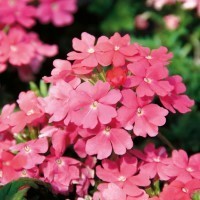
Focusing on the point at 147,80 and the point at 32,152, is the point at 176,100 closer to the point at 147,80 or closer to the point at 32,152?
the point at 147,80

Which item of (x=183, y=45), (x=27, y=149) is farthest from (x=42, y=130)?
(x=183, y=45)

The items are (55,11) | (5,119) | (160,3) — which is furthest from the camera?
(160,3)

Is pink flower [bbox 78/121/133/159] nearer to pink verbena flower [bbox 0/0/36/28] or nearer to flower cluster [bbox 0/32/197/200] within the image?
Result: flower cluster [bbox 0/32/197/200]

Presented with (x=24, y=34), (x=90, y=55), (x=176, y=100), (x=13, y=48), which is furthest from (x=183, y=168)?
(x=24, y=34)

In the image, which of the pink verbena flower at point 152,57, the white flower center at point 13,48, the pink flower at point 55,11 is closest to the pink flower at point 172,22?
the pink flower at point 55,11

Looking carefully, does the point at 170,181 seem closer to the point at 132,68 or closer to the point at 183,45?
the point at 132,68

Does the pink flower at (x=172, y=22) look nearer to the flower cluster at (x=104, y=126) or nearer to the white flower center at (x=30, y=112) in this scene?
the flower cluster at (x=104, y=126)

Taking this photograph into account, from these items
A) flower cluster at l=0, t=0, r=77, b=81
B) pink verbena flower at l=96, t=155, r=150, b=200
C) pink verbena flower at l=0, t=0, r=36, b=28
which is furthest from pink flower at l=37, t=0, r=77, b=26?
pink verbena flower at l=96, t=155, r=150, b=200
